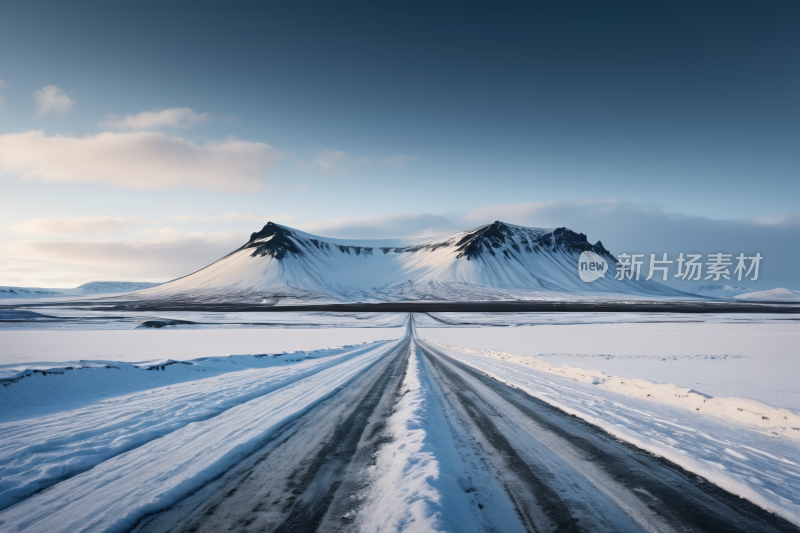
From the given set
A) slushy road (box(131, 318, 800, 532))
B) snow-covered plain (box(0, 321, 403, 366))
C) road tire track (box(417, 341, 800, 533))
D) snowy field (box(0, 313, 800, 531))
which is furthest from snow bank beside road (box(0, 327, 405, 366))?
road tire track (box(417, 341, 800, 533))

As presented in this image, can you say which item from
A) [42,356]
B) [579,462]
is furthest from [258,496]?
[42,356]

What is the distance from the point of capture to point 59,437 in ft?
19.8

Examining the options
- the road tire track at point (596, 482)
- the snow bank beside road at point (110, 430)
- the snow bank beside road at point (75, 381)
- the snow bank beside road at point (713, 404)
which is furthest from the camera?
the snow bank beside road at point (75, 381)

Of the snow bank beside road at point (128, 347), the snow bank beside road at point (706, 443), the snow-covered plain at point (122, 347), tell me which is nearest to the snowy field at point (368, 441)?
the snow bank beside road at point (706, 443)

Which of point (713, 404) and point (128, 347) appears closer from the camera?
→ point (713, 404)

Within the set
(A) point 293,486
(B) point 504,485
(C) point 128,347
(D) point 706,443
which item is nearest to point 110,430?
(A) point 293,486

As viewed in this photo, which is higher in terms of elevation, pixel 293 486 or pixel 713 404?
pixel 713 404

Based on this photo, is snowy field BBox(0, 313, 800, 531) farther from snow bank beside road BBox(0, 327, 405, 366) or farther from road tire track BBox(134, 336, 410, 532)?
snow bank beside road BBox(0, 327, 405, 366)

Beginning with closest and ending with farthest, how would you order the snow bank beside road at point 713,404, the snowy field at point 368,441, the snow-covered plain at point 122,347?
the snowy field at point 368,441 → the snow bank beside road at point 713,404 → the snow-covered plain at point 122,347

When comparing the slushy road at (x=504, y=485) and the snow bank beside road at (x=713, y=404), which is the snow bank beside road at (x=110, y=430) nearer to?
the slushy road at (x=504, y=485)

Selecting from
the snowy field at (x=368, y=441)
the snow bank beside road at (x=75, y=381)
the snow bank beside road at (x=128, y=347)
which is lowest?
the snow bank beside road at (x=128, y=347)

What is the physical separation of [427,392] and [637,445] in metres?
5.15

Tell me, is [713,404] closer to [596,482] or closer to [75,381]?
[596,482]

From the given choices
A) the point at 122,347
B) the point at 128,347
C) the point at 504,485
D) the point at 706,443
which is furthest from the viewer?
the point at 128,347
